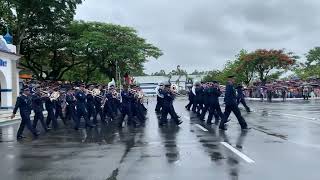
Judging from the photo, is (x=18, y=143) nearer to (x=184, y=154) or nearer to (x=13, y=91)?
(x=184, y=154)

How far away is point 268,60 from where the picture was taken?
61906 mm

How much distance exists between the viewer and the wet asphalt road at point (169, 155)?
377 inches

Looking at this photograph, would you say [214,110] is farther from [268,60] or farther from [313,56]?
[313,56]

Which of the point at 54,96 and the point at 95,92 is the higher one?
the point at 95,92

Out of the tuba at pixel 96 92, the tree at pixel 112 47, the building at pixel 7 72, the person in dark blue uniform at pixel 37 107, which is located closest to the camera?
the person in dark blue uniform at pixel 37 107

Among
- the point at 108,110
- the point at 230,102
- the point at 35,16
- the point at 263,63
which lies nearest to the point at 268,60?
the point at 263,63

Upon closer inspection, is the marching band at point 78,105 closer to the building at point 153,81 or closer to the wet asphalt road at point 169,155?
the wet asphalt road at point 169,155

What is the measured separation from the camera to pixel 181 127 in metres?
19.7

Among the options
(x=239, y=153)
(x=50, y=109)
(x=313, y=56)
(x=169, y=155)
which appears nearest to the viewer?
(x=239, y=153)

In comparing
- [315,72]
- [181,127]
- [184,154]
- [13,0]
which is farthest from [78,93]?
[315,72]

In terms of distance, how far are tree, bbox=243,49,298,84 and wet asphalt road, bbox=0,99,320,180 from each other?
144 ft

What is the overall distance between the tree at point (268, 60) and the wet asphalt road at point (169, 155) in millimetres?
43997

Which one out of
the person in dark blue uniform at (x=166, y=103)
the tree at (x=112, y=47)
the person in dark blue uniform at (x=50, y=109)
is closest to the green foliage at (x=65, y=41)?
the tree at (x=112, y=47)

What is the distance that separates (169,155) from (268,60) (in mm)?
51552
